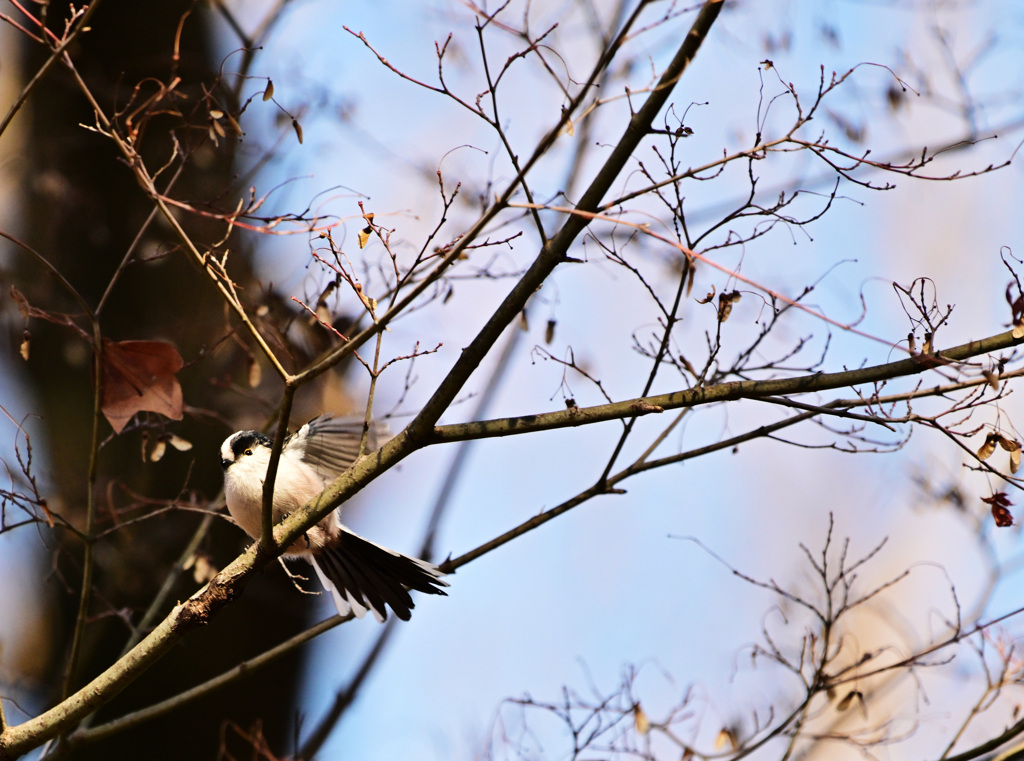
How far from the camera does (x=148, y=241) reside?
13.2 ft

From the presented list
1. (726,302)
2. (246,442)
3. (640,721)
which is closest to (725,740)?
(640,721)

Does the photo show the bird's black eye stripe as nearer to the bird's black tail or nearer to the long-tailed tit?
the long-tailed tit

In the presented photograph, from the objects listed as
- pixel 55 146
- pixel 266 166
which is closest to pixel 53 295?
pixel 55 146

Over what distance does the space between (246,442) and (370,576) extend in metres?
0.66

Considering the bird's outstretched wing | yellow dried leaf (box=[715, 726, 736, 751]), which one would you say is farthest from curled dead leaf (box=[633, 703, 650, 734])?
the bird's outstretched wing

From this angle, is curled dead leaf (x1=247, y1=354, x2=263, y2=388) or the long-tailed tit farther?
curled dead leaf (x1=247, y1=354, x2=263, y2=388)

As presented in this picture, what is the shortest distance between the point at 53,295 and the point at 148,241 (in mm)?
Answer: 462

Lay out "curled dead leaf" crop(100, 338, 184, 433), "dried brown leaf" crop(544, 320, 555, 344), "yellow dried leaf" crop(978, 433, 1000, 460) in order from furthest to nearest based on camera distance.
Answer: "dried brown leaf" crop(544, 320, 555, 344), "curled dead leaf" crop(100, 338, 184, 433), "yellow dried leaf" crop(978, 433, 1000, 460)

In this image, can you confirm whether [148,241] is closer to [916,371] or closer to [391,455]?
[391,455]

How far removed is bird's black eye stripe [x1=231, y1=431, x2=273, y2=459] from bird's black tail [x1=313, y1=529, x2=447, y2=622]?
436mm

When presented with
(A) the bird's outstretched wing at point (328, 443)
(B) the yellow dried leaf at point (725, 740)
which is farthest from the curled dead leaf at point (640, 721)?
(A) the bird's outstretched wing at point (328, 443)

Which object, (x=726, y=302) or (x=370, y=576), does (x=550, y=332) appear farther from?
(x=370, y=576)

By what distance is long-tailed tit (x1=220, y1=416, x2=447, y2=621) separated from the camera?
3.05 meters

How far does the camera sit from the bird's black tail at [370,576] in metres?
3.16
